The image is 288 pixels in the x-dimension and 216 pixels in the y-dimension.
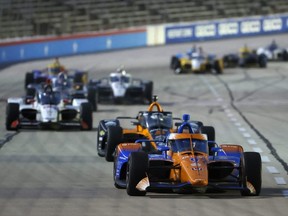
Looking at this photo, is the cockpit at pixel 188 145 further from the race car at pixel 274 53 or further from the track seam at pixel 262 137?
the race car at pixel 274 53

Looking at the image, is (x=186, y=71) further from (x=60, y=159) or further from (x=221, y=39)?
(x=60, y=159)

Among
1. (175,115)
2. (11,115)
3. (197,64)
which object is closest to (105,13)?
(197,64)

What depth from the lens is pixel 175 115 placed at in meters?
31.9

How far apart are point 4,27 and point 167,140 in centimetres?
4276

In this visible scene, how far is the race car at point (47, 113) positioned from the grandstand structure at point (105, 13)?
1224 inches

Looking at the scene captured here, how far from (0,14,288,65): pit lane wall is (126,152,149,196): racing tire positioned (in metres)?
40.8

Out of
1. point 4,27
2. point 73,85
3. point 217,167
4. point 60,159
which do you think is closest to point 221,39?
point 4,27

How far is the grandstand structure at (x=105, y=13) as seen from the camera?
201 feet

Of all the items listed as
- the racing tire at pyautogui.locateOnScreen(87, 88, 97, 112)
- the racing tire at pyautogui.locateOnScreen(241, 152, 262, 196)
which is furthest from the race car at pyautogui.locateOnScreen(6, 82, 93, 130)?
the racing tire at pyautogui.locateOnScreen(241, 152, 262, 196)

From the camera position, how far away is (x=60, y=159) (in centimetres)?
2105

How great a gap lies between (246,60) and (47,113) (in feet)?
89.3

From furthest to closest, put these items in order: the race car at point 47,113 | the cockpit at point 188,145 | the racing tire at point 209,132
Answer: the race car at point 47,113
the racing tire at point 209,132
the cockpit at point 188,145

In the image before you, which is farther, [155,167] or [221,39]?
[221,39]

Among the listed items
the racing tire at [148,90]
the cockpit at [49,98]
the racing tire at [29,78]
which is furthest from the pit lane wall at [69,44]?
the cockpit at [49,98]
